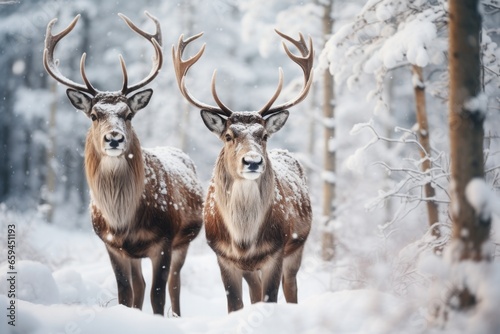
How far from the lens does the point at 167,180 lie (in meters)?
6.50

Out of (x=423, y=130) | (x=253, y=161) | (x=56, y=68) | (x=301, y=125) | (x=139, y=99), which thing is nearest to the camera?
(x=253, y=161)

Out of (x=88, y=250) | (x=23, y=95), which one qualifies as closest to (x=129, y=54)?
(x=23, y=95)

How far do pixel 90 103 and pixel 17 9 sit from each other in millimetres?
11247

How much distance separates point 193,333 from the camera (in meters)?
4.00

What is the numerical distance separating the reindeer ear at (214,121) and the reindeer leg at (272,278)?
1428 millimetres

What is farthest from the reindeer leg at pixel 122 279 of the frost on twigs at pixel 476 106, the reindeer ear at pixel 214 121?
the frost on twigs at pixel 476 106

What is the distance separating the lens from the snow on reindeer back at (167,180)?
6.13 m

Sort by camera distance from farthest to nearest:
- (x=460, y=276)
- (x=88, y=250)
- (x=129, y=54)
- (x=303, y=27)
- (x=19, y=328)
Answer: (x=129, y=54) → (x=88, y=250) → (x=303, y=27) → (x=19, y=328) → (x=460, y=276)

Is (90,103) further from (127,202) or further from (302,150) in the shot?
(302,150)

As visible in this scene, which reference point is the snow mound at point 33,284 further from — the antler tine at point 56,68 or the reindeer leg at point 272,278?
the reindeer leg at point 272,278

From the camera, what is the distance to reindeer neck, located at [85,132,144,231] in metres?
5.81

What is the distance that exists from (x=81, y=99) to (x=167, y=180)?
1.39 metres

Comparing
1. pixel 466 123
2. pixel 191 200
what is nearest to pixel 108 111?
pixel 191 200

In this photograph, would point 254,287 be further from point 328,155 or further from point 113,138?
point 328,155
